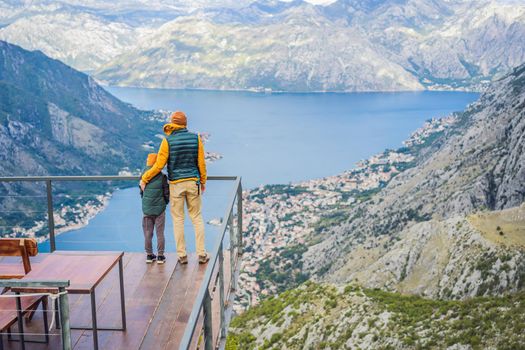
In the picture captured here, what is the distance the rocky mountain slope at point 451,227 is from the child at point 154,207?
76.0 feet

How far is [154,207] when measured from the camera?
22.5ft

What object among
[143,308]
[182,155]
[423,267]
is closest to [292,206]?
[423,267]

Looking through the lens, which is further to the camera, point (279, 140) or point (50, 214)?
point (279, 140)

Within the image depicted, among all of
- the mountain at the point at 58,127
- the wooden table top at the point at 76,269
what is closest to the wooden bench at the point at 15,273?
the wooden table top at the point at 76,269

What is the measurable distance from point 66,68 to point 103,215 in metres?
107

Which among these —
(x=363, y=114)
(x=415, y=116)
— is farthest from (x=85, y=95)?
(x=415, y=116)

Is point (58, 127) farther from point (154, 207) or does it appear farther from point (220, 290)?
point (220, 290)

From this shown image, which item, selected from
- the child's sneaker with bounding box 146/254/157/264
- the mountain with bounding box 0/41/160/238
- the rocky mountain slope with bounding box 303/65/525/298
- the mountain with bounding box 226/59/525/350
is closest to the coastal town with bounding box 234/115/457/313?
the mountain with bounding box 226/59/525/350

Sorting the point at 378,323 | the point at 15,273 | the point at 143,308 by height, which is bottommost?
the point at 378,323

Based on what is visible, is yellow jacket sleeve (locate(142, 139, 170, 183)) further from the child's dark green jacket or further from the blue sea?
the blue sea

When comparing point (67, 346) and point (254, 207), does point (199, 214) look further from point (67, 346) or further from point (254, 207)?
point (254, 207)

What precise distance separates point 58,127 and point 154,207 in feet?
411

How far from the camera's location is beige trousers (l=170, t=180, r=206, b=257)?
6469mm

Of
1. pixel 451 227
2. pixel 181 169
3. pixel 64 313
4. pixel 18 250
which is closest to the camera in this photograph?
pixel 64 313
